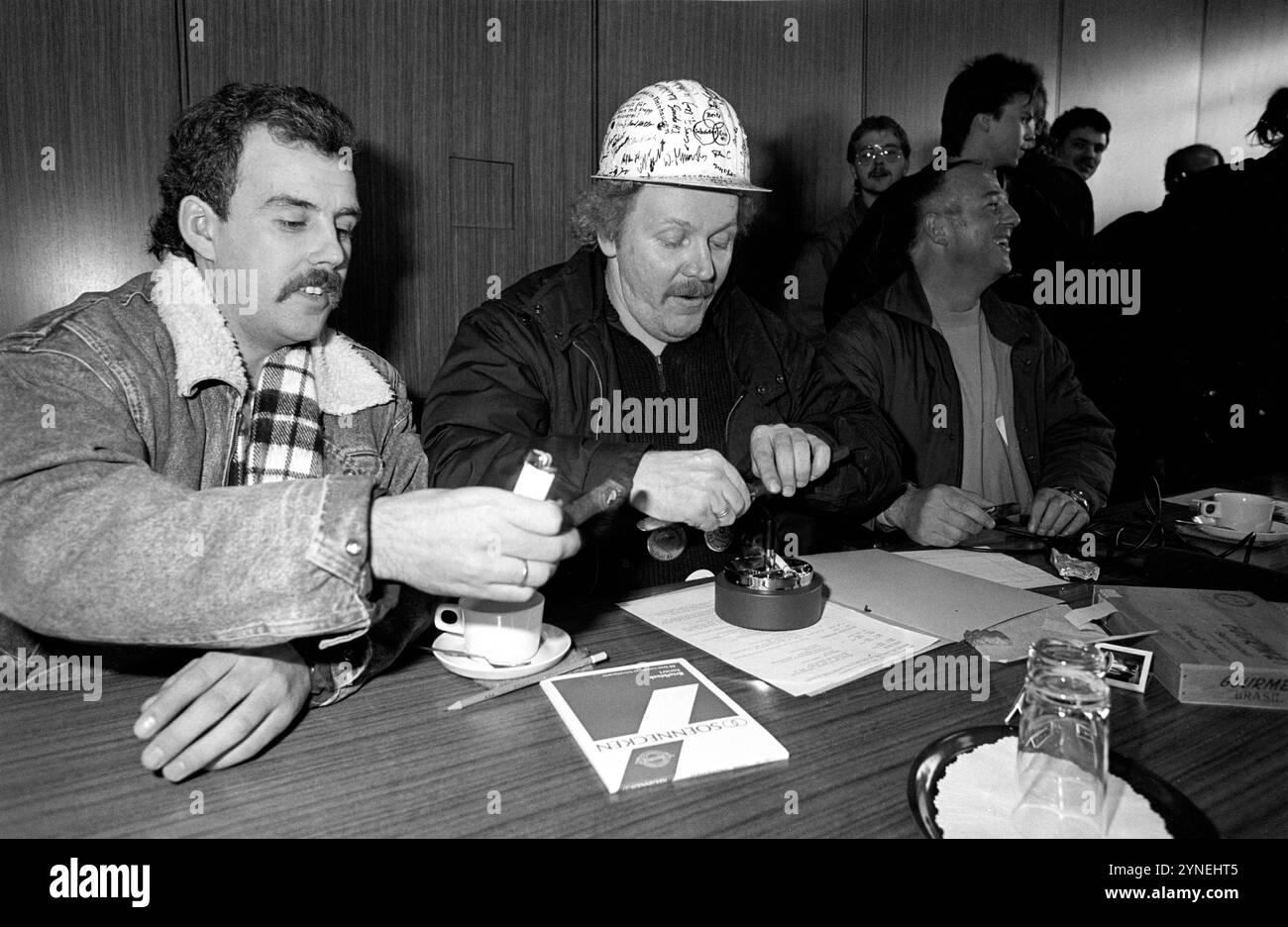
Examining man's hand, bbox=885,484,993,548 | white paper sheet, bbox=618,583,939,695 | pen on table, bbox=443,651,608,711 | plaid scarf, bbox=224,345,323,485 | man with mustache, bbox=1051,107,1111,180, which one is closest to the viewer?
pen on table, bbox=443,651,608,711

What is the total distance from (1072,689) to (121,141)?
279cm

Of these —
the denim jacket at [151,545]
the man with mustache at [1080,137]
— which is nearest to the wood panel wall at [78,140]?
the denim jacket at [151,545]

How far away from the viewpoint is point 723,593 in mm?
1419

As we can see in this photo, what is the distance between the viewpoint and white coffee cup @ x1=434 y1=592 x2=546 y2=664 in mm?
1160

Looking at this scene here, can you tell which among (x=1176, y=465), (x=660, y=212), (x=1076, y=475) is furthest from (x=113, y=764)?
(x=1176, y=465)

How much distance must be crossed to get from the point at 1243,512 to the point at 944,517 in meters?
0.73

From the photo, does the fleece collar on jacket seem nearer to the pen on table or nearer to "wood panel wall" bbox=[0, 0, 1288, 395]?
the pen on table

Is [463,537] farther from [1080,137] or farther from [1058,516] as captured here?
[1080,137]

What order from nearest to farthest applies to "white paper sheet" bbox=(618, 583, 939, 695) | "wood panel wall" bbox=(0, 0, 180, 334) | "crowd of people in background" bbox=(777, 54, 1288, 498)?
"white paper sheet" bbox=(618, 583, 939, 695)
"wood panel wall" bbox=(0, 0, 180, 334)
"crowd of people in background" bbox=(777, 54, 1288, 498)

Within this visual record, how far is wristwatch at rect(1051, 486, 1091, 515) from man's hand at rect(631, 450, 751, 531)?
4.37 ft

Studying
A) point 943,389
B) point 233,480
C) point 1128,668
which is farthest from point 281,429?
point 943,389

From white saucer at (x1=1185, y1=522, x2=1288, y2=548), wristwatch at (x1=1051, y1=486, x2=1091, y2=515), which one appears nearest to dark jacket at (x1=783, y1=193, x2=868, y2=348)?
wristwatch at (x1=1051, y1=486, x2=1091, y2=515)

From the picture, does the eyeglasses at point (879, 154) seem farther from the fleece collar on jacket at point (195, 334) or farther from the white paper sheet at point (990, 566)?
the fleece collar on jacket at point (195, 334)

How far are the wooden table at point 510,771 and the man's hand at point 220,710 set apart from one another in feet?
0.08
